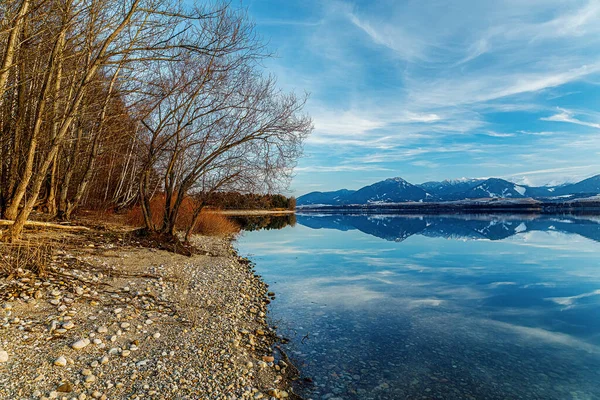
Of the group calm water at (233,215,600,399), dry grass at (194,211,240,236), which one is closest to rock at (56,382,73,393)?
calm water at (233,215,600,399)

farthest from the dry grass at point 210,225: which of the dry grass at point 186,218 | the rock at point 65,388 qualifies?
the rock at point 65,388

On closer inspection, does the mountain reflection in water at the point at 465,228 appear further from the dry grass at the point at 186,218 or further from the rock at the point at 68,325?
the rock at the point at 68,325

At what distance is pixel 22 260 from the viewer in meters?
8.70

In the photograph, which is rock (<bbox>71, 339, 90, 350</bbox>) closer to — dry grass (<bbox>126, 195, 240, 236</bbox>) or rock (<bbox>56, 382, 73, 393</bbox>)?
rock (<bbox>56, 382, 73, 393</bbox>)

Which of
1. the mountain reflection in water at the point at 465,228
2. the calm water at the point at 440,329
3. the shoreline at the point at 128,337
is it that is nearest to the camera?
the shoreline at the point at 128,337

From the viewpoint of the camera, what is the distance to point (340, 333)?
947cm

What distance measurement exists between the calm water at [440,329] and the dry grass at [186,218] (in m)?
9.10

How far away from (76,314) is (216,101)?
11.4m

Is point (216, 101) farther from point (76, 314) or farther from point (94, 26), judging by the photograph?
point (76, 314)

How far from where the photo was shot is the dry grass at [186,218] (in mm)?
24030

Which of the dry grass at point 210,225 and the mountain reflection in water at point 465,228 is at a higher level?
the dry grass at point 210,225

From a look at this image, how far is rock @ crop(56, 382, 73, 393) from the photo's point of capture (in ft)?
16.1

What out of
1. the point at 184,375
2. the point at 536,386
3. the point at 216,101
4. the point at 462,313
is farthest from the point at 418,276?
the point at 184,375

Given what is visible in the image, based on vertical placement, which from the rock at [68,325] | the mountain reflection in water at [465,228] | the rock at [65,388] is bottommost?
the mountain reflection in water at [465,228]
